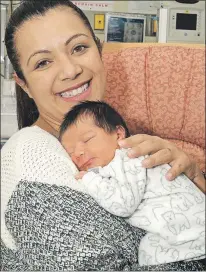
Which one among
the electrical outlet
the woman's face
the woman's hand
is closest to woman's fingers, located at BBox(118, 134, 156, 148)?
the woman's hand

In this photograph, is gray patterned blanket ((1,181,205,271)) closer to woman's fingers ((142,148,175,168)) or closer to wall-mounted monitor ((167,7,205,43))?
woman's fingers ((142,148,175,168))

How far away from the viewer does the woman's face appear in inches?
22.6

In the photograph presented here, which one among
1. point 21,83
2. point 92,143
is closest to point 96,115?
point 92,143

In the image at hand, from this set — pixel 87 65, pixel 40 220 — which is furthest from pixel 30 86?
pixel 40 220

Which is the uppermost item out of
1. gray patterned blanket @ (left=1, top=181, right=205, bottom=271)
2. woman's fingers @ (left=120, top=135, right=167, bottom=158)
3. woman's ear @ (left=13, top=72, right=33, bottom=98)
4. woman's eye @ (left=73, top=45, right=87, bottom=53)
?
woman's eye @ (left=73, top=45, right=87, bottom=53)

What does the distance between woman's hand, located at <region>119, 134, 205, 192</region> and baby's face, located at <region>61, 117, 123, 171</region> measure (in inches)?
0.7

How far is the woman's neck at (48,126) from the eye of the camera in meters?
0.62

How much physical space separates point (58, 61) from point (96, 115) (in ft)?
0.33

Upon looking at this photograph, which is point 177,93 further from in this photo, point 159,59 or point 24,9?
point 24,9

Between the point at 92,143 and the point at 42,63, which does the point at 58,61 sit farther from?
the point at 92,143

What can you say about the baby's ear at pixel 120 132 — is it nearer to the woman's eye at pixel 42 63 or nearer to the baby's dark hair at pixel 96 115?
the baby's dark hair at pixel 96 115

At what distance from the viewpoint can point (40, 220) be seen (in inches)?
20.1

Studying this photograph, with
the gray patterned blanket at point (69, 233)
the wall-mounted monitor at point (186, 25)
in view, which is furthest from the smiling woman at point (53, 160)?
the wall-mounted monitor at point (186, 25)

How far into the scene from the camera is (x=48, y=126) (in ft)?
2.06
